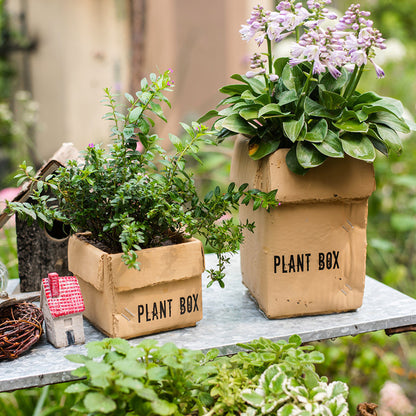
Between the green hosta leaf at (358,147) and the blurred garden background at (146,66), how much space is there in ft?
5.73

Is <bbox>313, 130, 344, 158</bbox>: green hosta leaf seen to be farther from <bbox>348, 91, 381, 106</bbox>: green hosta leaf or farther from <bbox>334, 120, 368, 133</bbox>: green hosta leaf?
<bbox>348, 91, 381, 106</bbox>: green hosta leaf

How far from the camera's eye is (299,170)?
1.20 metres

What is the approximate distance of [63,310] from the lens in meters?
1.13

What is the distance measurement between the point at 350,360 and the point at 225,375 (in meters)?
1.46

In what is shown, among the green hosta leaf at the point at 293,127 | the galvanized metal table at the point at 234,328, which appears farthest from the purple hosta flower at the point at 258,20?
the galvanized metal table at the point at 234,328

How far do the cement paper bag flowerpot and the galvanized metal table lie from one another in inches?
1.5

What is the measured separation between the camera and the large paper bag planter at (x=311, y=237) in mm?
1234

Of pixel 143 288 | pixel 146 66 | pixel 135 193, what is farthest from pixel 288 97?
pixel 146 66

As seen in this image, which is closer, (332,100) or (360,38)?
(360,38)

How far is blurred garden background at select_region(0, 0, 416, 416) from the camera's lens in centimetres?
309

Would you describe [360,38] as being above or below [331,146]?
above

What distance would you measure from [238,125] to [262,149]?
83mm

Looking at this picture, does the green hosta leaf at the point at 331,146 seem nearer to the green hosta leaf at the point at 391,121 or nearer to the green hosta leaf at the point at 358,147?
the green hosta leaf at the point at 358,147

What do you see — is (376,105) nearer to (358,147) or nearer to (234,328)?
(358,147)
